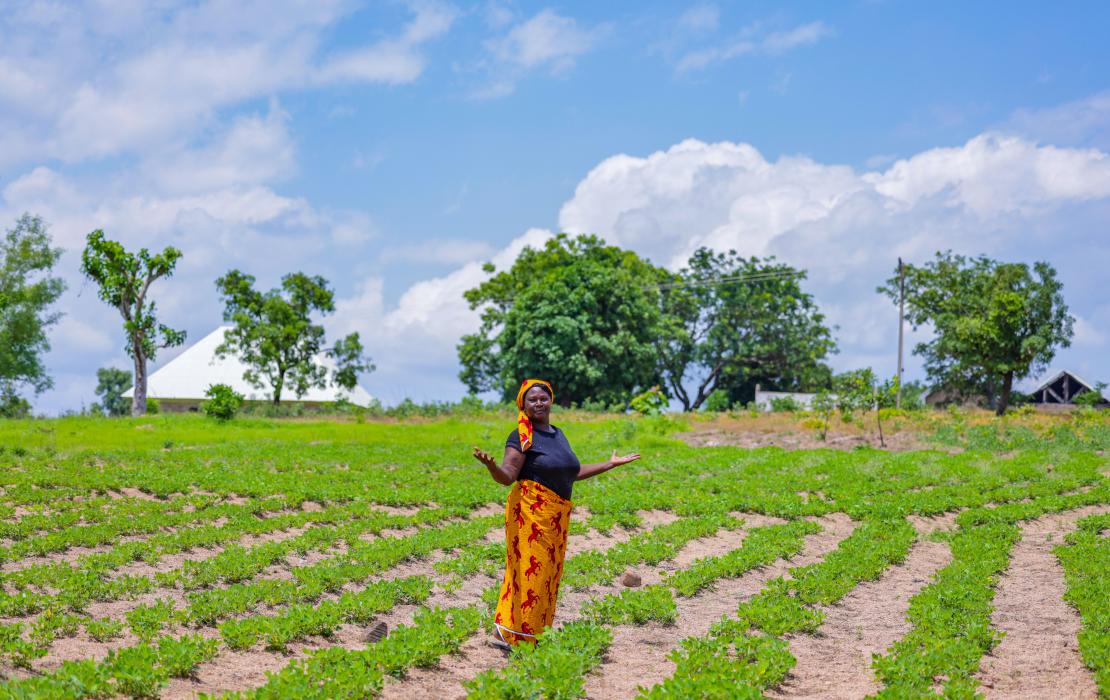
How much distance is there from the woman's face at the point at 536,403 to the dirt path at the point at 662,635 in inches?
96.5

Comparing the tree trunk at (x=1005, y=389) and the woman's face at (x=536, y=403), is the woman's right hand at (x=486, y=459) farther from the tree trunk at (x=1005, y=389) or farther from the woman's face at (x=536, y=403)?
the tree trunk at (x=1005, y=389)

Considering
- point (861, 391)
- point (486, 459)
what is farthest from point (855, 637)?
point (861, 391)

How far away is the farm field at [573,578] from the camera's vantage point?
27.8 feet

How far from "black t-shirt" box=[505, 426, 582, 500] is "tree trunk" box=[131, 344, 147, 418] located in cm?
4582

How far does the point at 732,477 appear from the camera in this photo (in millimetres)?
23656

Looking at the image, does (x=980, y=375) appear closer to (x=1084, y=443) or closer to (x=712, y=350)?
(x=712, y=350)

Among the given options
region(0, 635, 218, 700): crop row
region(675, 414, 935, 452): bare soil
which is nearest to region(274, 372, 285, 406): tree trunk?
region(675, 414, 935, 452): bare soil

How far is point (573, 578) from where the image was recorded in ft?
42.5

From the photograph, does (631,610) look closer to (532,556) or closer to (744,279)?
(532,556)

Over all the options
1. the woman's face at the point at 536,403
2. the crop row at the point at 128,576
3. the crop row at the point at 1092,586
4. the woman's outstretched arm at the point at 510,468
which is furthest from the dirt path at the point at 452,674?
the crop row at the point at 1092,586

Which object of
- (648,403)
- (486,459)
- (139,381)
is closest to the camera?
(486,459)

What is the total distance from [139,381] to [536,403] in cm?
4681

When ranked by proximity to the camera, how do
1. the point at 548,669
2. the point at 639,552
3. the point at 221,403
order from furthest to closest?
1. the point at 221,403
2. the point at 639,552
3. the point at 548,669

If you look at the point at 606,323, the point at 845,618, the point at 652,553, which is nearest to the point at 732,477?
the point at 652,553
